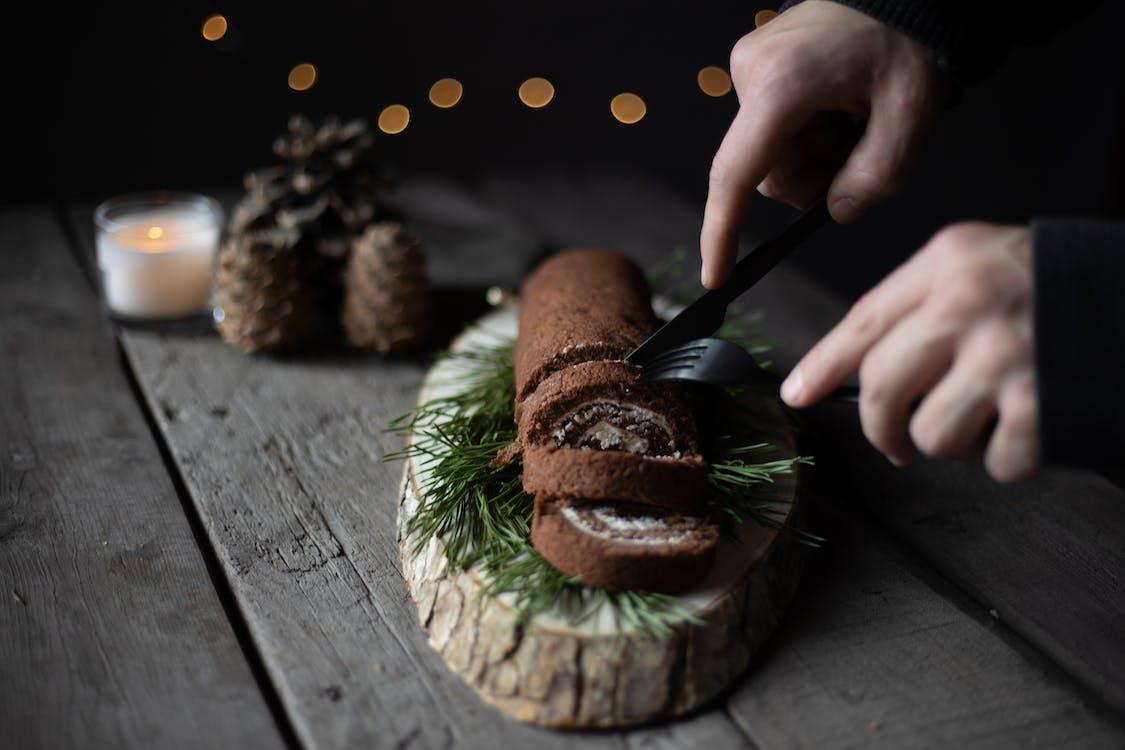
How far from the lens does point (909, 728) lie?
95 centimetres

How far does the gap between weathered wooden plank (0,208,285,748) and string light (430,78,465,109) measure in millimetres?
1384

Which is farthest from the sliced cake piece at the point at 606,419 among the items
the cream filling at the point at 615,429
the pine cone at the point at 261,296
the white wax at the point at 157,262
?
the white wax at the point at 157,262

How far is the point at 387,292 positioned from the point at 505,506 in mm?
598

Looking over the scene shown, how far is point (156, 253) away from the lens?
1667mm

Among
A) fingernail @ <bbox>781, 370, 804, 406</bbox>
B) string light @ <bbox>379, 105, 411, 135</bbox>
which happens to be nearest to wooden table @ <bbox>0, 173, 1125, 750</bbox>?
fingernail @ <bbox>781, 370, 804, 406</bbox>

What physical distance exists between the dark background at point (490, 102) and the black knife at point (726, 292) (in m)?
1.34

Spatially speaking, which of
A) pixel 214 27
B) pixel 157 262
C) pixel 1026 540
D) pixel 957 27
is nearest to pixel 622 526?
pixel 1026 540

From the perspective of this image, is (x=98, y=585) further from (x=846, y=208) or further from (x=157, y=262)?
(x=846, y=208)

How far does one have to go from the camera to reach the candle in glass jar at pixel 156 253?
168cm

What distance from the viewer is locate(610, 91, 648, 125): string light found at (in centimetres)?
285

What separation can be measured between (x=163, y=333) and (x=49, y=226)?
1.86 feet

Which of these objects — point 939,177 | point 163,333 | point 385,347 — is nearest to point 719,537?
point 385,347

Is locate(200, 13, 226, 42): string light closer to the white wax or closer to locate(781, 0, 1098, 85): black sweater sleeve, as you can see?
the white wax

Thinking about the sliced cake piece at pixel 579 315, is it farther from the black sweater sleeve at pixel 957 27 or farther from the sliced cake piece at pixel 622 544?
the black sweater sleeve at pixel 957 27
